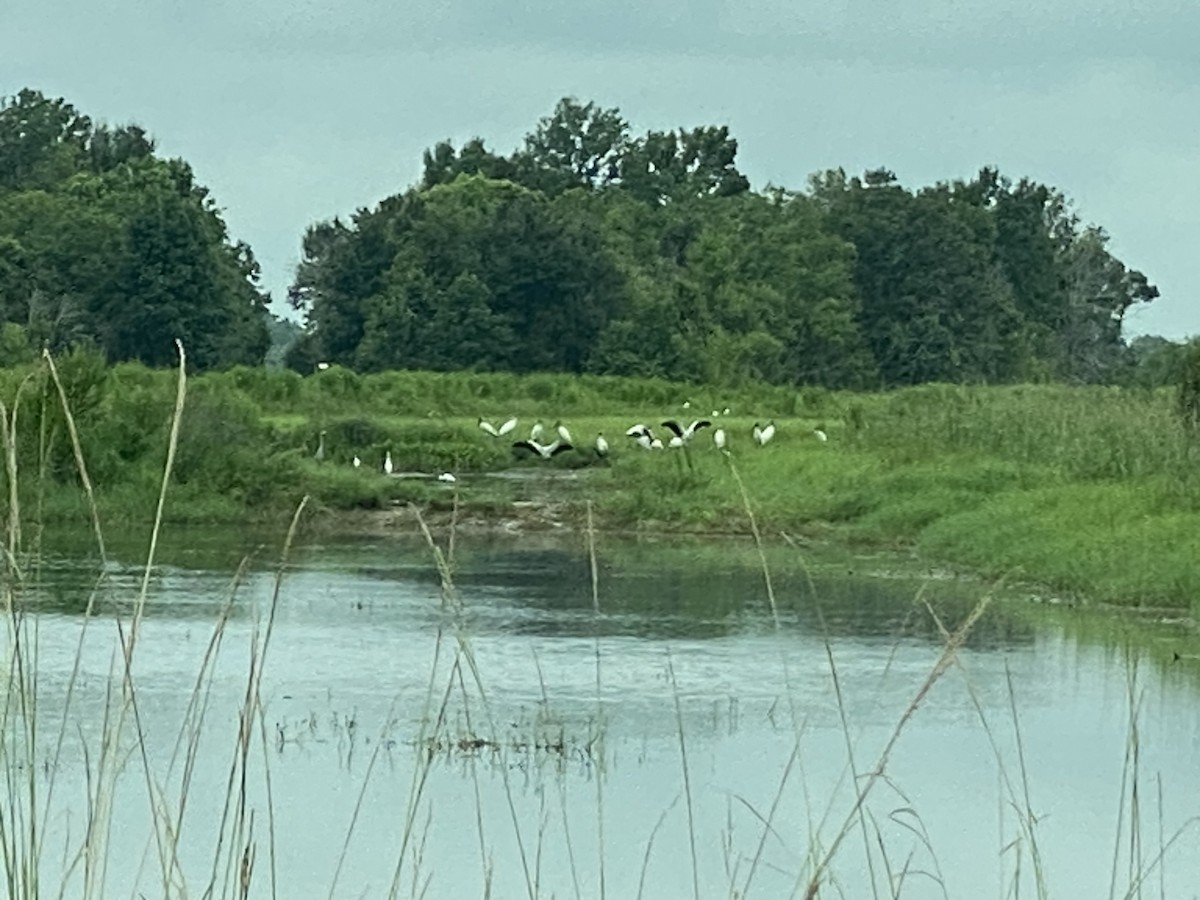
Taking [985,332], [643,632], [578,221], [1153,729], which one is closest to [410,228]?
[578,221]

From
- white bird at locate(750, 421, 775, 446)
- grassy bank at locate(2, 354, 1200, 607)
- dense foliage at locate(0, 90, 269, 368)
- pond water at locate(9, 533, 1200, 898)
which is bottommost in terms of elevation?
pond water at locate(9, 533, 1200, 898)

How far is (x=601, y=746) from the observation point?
13.6 feet

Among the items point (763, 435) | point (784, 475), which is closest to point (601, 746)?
point (784, 475)

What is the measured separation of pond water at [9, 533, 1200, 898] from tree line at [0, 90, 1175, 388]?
2373cm

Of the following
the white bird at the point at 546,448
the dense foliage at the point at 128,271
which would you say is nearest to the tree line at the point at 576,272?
the dense foliage at the point at 128,271

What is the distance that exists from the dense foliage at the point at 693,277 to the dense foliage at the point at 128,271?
2892 millimetres

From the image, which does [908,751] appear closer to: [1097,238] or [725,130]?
[725,130]

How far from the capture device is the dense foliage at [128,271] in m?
42.8

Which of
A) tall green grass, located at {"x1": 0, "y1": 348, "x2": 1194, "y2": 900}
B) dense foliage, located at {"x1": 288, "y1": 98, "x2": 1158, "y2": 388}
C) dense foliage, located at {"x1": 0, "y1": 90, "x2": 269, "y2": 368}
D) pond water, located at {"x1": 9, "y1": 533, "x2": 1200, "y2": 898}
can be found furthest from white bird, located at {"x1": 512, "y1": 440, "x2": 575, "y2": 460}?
dense foliage, located at {"x1": 288, "y1": 98, "x2": 1158, "y2": 388}

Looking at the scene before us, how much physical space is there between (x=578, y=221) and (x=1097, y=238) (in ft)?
81.9

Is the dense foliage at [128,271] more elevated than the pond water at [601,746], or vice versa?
the dense foliage at [128,271]

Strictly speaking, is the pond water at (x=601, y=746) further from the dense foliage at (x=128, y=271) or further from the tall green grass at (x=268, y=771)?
the dense foliage at (x=128, y=271)

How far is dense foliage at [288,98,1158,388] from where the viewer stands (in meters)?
47.1

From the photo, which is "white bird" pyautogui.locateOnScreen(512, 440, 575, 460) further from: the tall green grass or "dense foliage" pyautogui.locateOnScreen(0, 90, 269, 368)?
"dense foliage" pyautogui.locateOnScreen(0, 90, 269, 368)
